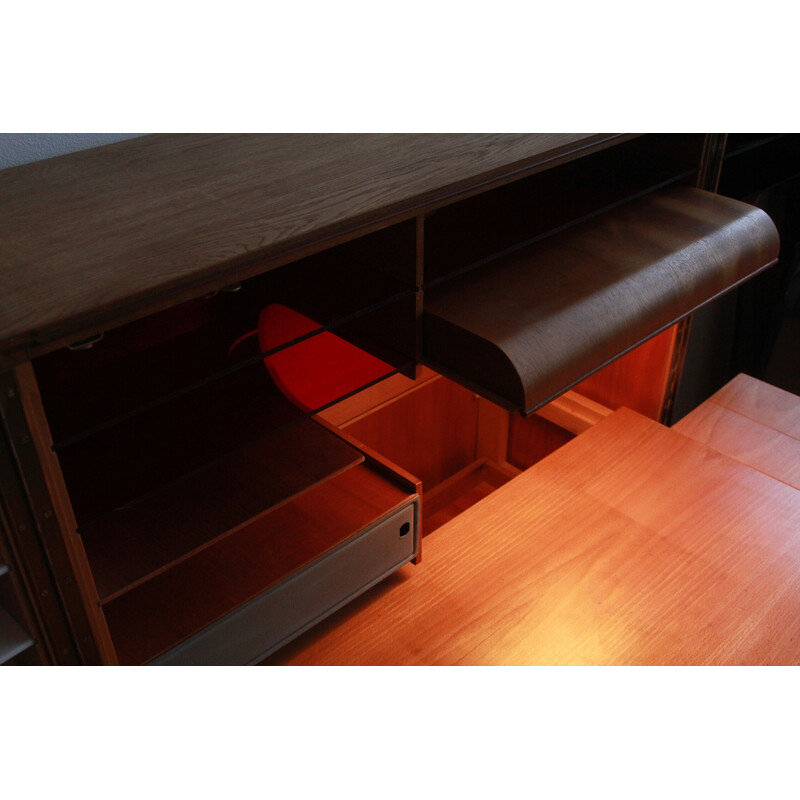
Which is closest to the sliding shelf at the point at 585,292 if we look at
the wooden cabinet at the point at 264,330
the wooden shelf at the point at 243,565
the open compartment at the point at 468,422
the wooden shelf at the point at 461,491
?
the wooden cabinet at the point at 264,330

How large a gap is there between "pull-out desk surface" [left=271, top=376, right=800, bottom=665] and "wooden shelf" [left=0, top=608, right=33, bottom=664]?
47 cm

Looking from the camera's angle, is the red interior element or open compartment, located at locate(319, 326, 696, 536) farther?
open compartment, located at locate(319, 326, 696, 536)

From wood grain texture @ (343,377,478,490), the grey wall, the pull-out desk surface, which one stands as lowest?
wood grain texture @ (343,377,478,490)

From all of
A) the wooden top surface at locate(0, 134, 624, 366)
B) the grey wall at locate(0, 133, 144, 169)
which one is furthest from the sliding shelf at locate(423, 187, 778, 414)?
the grey wall at locate(0, 133, 144, 169)

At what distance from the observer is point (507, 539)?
61.4 inches

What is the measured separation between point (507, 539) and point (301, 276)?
0.61 metres

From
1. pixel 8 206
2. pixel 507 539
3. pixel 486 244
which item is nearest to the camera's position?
pixel 8 206

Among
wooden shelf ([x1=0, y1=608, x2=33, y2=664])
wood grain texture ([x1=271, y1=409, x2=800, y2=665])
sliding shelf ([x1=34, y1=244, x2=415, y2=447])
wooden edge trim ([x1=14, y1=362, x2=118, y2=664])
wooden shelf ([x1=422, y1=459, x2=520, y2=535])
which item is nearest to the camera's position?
wooden edge trim ([x1=14, y1=362, x2=118, y2=664])

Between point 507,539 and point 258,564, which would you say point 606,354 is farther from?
point 258,564

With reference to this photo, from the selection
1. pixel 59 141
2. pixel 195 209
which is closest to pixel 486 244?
pixel 195 209

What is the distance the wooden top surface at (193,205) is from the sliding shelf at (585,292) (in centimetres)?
16

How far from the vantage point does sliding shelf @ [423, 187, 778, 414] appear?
3.73 ft

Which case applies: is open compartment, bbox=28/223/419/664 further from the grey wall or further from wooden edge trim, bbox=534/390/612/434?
wooden edge trim, bbox=534/390/612/434

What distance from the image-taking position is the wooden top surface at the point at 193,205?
83cm
